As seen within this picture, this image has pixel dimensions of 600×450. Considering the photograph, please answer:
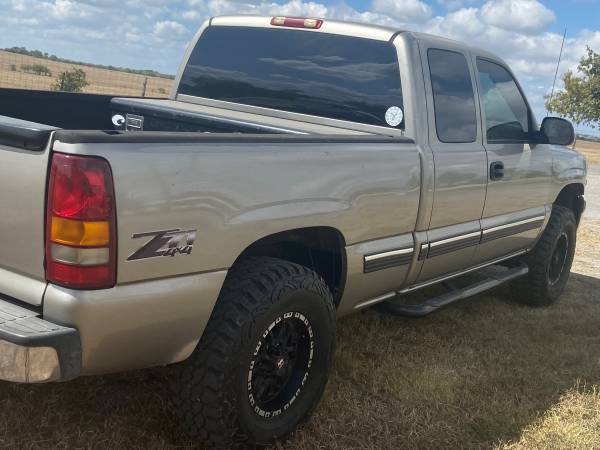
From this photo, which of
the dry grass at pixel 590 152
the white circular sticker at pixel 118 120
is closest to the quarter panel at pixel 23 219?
the white circular sticker at pixel 118 120

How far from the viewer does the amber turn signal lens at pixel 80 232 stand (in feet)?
7.07

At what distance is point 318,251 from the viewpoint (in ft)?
10.6

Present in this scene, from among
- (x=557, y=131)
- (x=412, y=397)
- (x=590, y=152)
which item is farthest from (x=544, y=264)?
(x=590, y=152)

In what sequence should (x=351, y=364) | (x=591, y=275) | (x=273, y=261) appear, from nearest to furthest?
1. (x=273, y=261)
2. (x=351, y=364)
3. (x=591, y=275)

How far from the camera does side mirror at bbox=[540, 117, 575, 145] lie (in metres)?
4.70

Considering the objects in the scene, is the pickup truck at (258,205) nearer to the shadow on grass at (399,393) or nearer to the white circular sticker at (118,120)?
the white circular sticker at (118,120)

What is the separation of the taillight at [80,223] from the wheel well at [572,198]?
429 centimetres

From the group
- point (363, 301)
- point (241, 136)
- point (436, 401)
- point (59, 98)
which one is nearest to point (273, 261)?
point (241, 136)

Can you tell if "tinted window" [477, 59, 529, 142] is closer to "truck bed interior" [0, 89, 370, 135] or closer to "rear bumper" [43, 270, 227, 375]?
"truck bed interior" [0, 89, 370, 135]

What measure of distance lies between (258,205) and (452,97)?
184 cm

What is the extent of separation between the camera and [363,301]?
11.5 ft

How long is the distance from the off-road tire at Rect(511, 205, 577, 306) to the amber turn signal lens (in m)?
4.09

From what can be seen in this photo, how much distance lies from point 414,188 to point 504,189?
1.17 meters

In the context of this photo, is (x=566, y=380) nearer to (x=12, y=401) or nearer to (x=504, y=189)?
(x=504, y=189)
